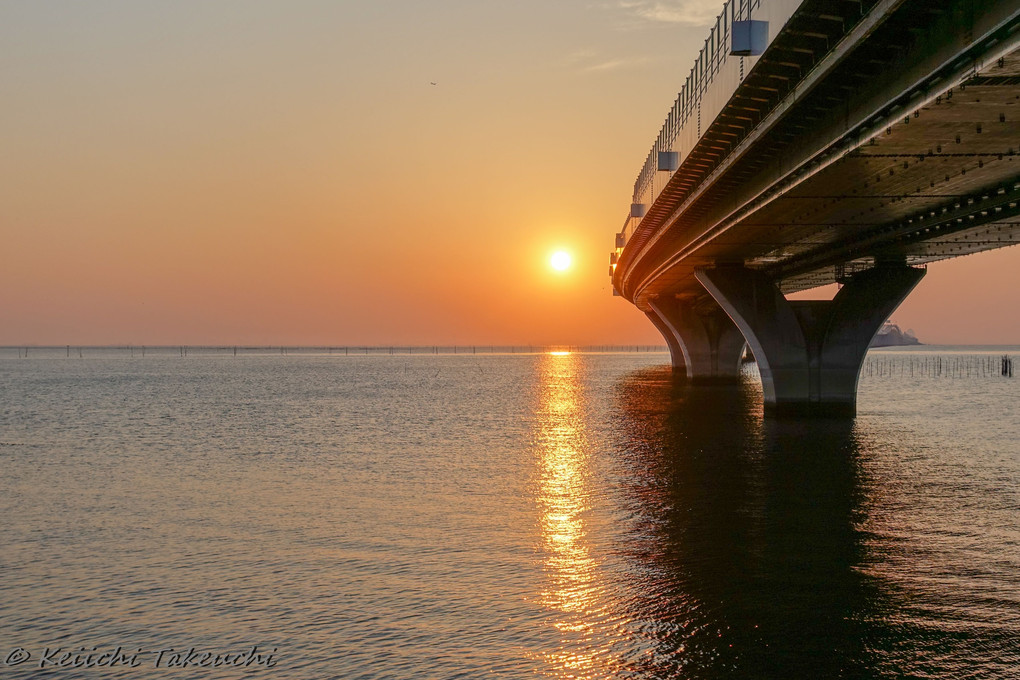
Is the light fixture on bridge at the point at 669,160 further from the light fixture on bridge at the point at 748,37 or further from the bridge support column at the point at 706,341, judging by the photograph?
the bridge support column at the point at 706,341

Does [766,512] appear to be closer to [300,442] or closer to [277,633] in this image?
[277,633]

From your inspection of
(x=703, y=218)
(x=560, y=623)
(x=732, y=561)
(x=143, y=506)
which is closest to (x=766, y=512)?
(x=732, y=561)

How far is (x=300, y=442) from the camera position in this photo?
3822 centimetres

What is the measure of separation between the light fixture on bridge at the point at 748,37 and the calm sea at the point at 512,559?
9.45 metres

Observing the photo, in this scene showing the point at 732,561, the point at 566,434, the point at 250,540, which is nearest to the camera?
the point at 732,561

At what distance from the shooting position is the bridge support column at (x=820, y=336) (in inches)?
1859

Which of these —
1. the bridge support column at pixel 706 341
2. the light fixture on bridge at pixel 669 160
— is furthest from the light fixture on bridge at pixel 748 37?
the bridge support column at pixel 706 341

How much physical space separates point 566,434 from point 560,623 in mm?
29218

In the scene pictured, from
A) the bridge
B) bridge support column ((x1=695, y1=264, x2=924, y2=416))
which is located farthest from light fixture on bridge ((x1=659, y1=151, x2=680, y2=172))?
bridge support column ((x1=695, y1=264, x2=924, y2=416))

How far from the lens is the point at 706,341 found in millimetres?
91875

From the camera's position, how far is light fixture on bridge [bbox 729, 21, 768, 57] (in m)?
19.7

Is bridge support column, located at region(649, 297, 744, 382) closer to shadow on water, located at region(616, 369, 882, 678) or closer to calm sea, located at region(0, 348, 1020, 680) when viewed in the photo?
calm sea, located at region(0, 348, 1020, 680)

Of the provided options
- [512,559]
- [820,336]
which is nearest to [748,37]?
[512,559]

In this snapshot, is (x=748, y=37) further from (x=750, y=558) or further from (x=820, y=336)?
(x=820, y=336)
